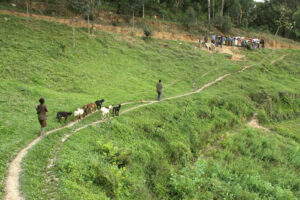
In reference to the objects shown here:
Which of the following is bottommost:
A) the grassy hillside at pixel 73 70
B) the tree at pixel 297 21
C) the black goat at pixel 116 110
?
the black goat at pixel 116 110

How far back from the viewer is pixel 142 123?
49.0 feet

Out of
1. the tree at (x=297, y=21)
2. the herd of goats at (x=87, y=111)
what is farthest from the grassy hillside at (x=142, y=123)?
the tree at (x=297, y=21)

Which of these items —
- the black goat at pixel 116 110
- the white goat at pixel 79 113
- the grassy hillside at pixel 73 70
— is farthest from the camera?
the black goat at pixel 116 110

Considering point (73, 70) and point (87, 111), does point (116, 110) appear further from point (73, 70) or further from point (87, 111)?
point (73, 70)

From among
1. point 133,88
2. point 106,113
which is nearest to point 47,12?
point 133,88

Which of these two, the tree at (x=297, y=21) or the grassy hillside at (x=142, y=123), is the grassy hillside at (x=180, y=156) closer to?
the grassy hillside at (x=142, y=123)

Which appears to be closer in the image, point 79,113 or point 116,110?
point 79,113

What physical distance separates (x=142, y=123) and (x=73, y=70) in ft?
35.5

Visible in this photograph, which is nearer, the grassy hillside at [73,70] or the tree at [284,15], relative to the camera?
the grassy hillside at [73,70]

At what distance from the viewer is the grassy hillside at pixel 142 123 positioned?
9.45m

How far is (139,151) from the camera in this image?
12648 mm

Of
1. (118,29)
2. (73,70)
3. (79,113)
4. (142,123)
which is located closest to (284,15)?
(118,29)

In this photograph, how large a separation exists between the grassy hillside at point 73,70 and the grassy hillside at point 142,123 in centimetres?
10

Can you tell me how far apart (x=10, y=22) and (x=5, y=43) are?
510cm
